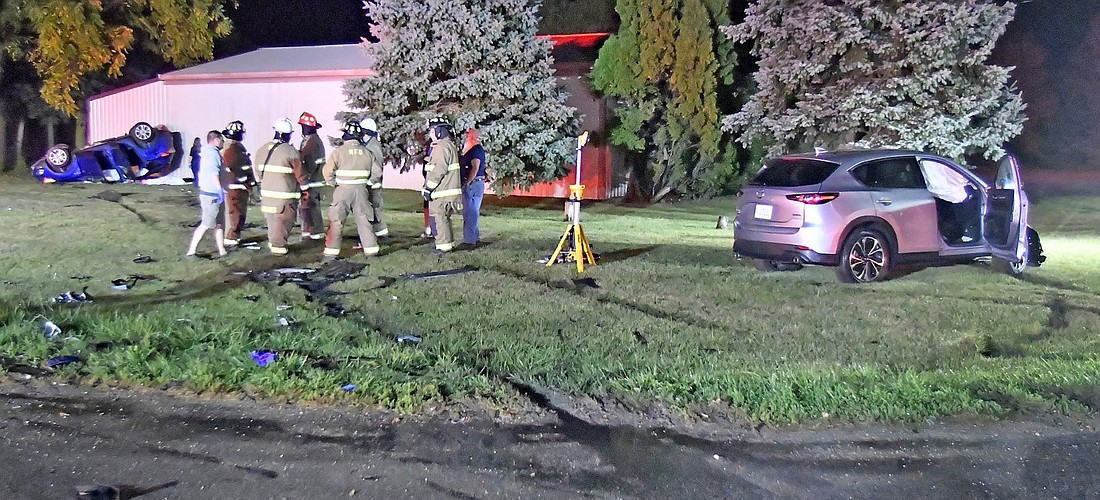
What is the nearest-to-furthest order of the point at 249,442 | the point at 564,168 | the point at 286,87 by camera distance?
the point at 249,442, the point at 564,168, the point at 286,87

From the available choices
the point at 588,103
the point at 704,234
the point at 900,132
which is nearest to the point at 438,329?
the point at 704,234

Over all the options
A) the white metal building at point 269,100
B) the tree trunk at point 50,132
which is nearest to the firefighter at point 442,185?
the white metal building at point 269,100

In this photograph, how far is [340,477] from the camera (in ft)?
14.8

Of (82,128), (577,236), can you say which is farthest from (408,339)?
(82,128)

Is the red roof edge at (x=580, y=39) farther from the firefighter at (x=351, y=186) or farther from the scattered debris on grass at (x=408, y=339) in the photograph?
the scattered debris on grass at (x=408, y=339)

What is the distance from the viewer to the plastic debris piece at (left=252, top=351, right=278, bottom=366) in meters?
6.37

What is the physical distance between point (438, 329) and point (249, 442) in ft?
8.79

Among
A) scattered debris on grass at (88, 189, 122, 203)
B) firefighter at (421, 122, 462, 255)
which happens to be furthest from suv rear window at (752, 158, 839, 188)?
scattered debris on grass at (88, 189, 122, 203)

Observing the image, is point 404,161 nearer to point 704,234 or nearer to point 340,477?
point 704,234

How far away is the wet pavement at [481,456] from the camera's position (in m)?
4.44

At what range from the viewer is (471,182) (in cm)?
1252

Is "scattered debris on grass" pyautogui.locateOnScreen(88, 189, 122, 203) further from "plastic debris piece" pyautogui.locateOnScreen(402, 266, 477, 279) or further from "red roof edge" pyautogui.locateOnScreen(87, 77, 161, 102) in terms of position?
A: "plastic debris piece" pyautogui.locateOnScreen(402, 266, 477, 279)

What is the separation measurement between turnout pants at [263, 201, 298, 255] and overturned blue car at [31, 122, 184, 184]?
14.4 metres

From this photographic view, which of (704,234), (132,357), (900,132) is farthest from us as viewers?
(900,132)
